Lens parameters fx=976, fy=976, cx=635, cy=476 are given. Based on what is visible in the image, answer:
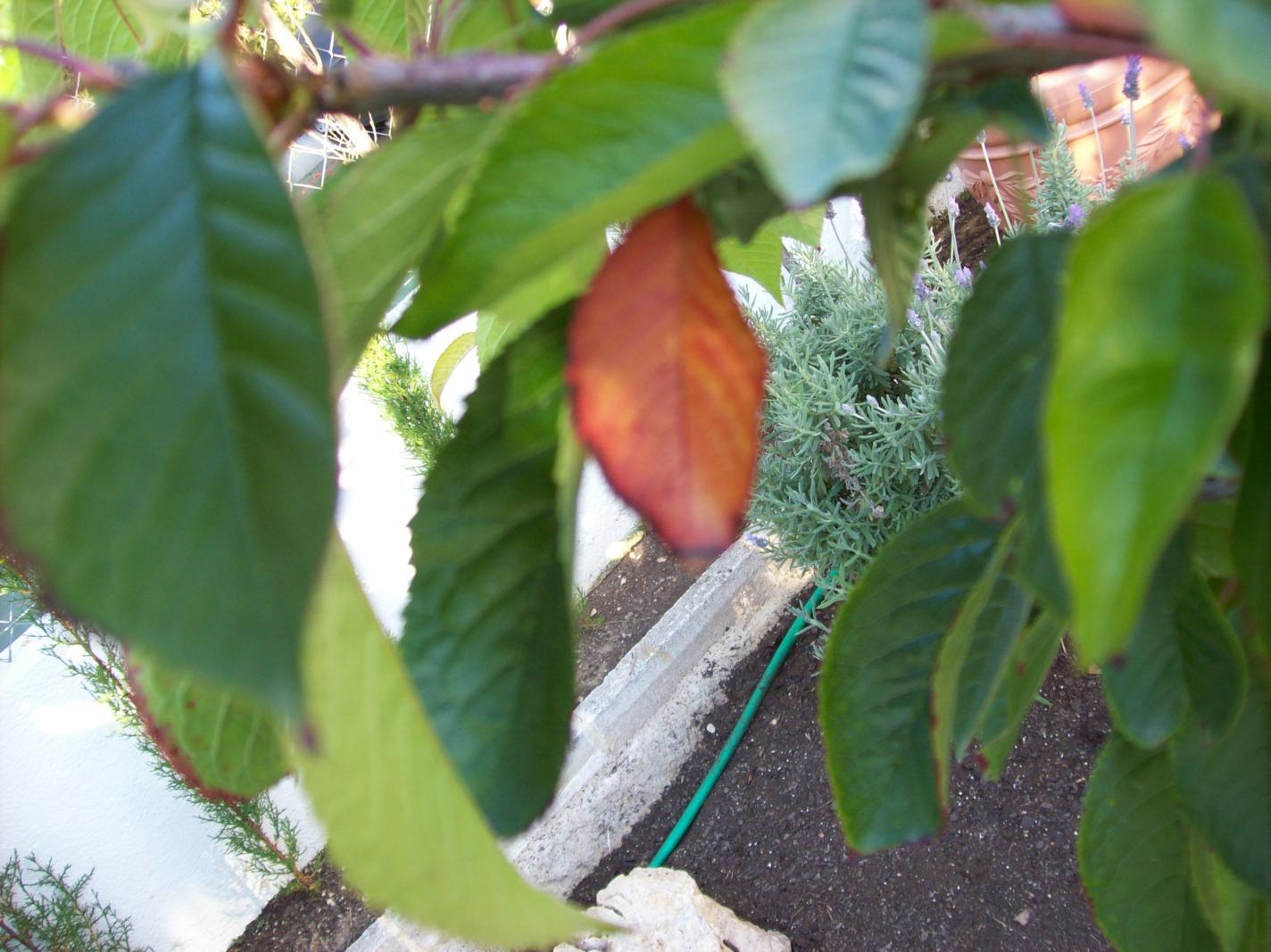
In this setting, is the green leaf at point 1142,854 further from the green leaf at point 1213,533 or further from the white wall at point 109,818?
the white wall at point 109,818

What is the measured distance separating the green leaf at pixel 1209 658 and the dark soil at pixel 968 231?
7.54 ft

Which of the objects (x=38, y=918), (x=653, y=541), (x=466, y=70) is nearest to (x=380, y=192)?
(x=466, y=70)

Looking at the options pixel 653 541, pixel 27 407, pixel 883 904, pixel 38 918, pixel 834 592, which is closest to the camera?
pixel 27 407

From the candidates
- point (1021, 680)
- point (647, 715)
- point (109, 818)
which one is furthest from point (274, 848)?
point (1021, 680)

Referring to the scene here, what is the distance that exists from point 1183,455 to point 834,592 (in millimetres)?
1657

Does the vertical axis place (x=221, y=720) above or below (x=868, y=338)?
above

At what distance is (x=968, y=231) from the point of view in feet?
8.75

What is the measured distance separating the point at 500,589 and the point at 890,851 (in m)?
1.49

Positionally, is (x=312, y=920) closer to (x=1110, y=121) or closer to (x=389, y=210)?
(x=389, y=210)

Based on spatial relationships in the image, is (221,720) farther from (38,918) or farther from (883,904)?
(38,918)

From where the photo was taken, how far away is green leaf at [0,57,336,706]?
140mm

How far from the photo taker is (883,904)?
5.05 ft

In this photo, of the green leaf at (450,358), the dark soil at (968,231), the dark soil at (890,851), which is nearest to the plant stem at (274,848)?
the dark soil at (890,851)

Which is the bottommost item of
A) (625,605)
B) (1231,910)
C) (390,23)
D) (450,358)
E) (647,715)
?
(647,715)
